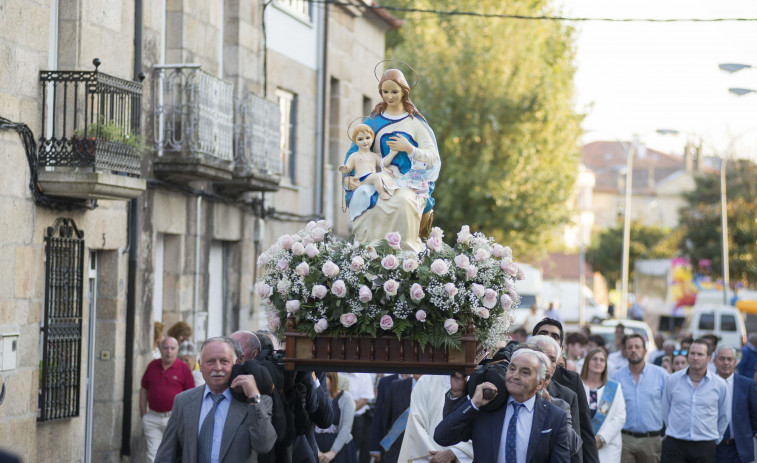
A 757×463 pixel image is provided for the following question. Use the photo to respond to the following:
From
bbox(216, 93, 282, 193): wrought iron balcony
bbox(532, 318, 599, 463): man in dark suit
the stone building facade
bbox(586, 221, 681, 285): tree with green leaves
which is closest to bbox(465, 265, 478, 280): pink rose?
bbox(532, 318, 599, 463): man in dark suit

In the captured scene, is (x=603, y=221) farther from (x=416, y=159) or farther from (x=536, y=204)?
(x=416, y=159)

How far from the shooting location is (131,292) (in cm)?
1636

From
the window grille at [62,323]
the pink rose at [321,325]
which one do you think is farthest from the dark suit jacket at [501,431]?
the window grille at [62,323]

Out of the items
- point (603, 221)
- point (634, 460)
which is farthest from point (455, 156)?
point (603, 221)

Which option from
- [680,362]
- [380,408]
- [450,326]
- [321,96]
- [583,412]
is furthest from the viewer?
[321,96]

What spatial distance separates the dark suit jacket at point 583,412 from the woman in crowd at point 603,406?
2.18 metres

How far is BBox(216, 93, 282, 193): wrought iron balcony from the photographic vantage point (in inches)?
768

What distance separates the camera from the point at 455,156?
39.2 m

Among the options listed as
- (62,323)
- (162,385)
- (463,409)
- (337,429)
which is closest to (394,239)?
(463,409)

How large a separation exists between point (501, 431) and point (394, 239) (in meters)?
1.33

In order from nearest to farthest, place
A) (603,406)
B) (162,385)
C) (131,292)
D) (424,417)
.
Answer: (424,417), (603,406), (162,385), (131,292)

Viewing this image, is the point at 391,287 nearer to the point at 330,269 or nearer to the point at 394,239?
the point at 330,269

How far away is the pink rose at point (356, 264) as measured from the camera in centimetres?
766

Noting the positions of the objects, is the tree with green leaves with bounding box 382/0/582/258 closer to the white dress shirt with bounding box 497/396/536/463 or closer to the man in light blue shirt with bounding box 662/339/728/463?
the man in light blue shirt with bounding box 662/339/728/463
